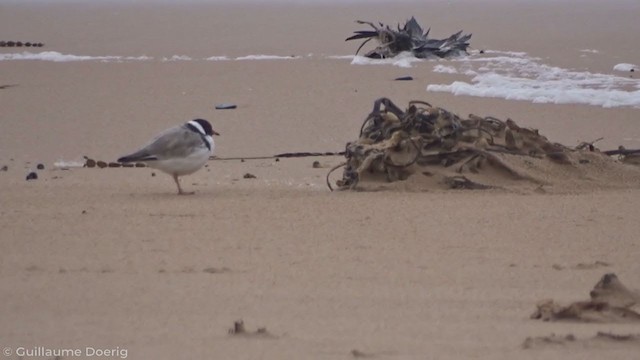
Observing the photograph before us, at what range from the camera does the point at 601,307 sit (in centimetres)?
510

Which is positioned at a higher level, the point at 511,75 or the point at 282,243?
the point at 511,75

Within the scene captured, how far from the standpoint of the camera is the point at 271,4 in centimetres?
3284

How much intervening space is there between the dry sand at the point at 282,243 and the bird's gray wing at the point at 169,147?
1.02 feet

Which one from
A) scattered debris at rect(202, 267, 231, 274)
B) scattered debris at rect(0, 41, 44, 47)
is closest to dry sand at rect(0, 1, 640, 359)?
scattered debris at rect(202, 267, 231, 274)

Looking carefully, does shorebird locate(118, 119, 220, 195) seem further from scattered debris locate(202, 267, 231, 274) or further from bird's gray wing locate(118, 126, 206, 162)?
scattered debris locate(202, 267, 231, 274)

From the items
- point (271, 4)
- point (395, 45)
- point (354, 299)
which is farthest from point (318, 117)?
point (271, 4)

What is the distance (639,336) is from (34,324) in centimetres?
261

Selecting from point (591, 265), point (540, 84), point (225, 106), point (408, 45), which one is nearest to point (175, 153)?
point (591, 265)

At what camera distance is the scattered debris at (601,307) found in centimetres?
504

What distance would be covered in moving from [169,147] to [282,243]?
2062 millimetres

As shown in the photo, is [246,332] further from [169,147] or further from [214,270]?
[169,147]

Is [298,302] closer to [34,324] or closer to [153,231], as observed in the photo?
[34,324]

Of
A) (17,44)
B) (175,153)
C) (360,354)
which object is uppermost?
(17,44)

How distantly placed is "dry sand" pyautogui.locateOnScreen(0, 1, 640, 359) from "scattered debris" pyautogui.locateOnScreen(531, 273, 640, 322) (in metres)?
0.08
